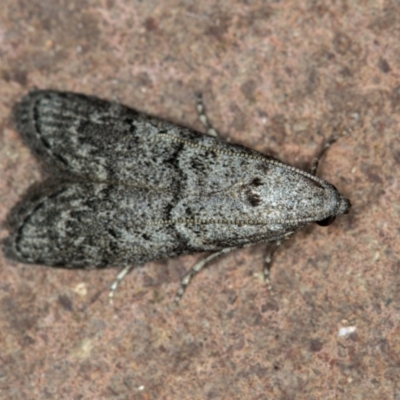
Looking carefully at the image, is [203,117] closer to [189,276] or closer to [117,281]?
[189,276]

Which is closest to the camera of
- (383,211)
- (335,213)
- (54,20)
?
(335,213)

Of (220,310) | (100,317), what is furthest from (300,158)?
(100,317)

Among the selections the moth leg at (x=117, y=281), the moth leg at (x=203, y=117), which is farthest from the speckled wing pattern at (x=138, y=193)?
the moth leg at (x=203, y=117)

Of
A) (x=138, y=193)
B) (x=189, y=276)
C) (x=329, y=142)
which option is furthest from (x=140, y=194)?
(x=329, y=142)

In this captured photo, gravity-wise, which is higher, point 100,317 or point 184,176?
point 184,176

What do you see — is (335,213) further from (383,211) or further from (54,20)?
(54,20)

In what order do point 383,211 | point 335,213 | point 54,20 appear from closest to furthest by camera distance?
point 335,213
point 383,211
point 54,20
